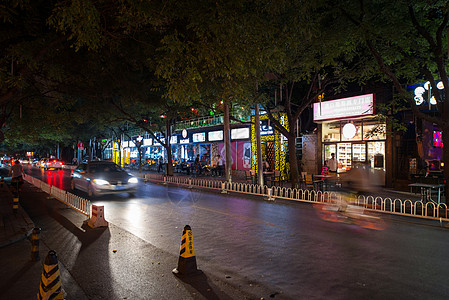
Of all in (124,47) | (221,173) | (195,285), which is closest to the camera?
(195,285)

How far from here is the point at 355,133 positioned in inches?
651

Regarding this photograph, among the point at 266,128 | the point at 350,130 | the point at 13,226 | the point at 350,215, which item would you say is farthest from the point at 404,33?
the point at 266,128

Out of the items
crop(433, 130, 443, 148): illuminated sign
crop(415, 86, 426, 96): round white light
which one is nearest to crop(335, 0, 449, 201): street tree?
crop(415, 86, 426, 96): round white light

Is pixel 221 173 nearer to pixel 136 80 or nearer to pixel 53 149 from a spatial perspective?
pixel 136 80

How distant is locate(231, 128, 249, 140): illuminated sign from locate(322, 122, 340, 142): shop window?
26.3 ft

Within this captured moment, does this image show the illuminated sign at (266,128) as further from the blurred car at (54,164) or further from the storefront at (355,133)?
the blurred car at (54,164)

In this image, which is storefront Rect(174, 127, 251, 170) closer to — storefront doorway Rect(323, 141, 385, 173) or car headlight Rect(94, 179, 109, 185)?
storefront doorway Rect(323, 141, 385, 173)

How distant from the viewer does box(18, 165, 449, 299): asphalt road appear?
15.4 ft

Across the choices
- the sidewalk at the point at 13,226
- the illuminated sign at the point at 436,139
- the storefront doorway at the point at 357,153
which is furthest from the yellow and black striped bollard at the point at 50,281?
the illuminated sign at the point at 436,139

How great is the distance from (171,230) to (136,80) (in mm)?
11809

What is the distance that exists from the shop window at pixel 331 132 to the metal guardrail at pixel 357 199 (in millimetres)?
7036

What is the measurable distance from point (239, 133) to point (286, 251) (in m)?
21.8

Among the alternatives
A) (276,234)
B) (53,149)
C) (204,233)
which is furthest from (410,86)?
(53,149)

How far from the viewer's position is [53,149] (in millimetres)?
69688
